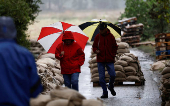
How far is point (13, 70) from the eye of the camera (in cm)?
319

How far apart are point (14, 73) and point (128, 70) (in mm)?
7698

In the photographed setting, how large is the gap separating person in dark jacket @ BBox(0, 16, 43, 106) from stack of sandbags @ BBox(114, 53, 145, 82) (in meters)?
7.30

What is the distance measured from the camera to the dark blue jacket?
10.4 feet

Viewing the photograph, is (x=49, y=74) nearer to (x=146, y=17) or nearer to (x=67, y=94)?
(x=67, y=94)

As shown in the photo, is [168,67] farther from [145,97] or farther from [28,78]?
[28,78]

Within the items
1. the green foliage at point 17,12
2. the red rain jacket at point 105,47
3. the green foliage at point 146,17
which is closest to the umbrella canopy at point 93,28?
the red rain jacket at point 105,47

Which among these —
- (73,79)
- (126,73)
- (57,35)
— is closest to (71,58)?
(73,79)

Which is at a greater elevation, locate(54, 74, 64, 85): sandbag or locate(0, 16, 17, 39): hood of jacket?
locate(0, 16, 17, 39): hood of jacket

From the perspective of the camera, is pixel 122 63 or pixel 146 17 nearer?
pixel 122 63

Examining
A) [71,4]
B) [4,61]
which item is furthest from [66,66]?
[71,4]

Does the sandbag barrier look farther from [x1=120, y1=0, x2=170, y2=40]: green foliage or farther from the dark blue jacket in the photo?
[x1=120, y1=0, x2=170, y2=40]: green foliage

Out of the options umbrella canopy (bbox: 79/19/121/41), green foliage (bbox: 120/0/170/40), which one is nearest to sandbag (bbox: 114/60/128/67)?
umbrella canopy (bbox: 79/19/121/41)

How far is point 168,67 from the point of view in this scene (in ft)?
30.0

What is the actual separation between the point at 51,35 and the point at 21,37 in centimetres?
942
